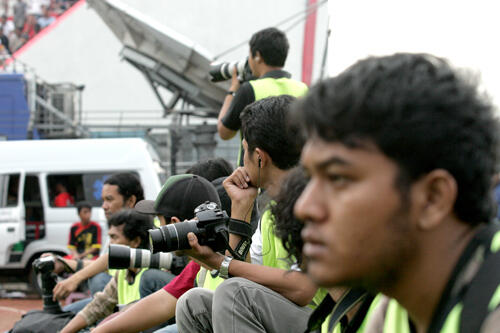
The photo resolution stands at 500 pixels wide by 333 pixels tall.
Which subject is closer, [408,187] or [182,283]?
[408,187]

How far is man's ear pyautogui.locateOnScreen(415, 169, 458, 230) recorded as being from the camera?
121 centimetres

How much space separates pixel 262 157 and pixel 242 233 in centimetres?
34

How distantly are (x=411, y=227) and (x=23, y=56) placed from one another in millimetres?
18643

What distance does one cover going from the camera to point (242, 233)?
2.79 meters

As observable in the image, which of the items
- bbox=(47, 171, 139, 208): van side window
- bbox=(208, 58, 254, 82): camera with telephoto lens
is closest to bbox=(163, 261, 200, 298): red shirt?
bbox=(208, 58, 254, 82): camera with telephoto lens

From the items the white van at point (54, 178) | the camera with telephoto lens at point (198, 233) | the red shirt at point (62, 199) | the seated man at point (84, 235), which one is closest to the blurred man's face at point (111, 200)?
the camera with telephoto lens at point (198, 233)

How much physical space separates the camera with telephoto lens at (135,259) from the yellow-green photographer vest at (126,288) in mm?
348

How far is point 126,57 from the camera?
12859 millimetres

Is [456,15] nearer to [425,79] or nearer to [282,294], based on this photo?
[282,294]

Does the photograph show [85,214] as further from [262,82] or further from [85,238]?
[262,82]

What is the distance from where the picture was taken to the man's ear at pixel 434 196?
121 centimetres

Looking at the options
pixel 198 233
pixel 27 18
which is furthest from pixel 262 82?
pixel 27 18

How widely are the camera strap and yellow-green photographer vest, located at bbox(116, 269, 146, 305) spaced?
145 centimetres

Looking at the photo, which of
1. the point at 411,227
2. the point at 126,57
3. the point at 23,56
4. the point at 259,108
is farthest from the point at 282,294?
the point at 23,56
